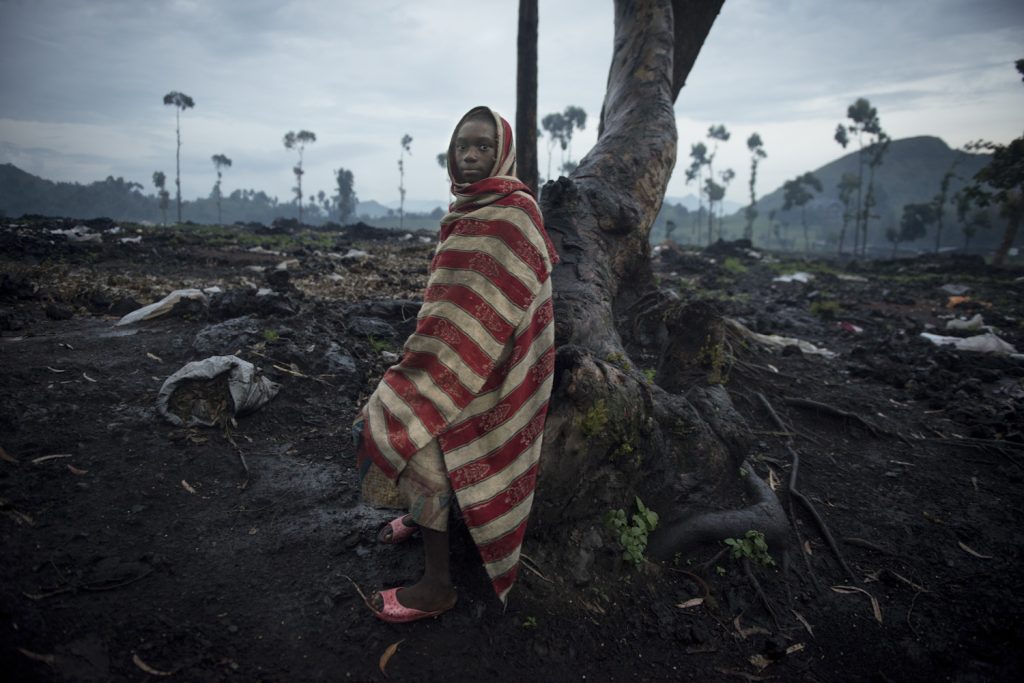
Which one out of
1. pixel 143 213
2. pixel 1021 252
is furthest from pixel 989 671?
pixel 143 213

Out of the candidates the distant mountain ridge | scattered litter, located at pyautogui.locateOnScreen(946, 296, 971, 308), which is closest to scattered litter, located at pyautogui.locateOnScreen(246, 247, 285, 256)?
scattered litter, located at pyautogui.locateOnScreen(946, 296, 971, 308)

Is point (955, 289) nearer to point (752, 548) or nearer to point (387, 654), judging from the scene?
point (752, 548)

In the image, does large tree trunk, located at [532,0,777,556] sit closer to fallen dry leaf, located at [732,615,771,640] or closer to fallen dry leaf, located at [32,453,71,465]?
fallen dry leaf, located at [732,615,771,640]

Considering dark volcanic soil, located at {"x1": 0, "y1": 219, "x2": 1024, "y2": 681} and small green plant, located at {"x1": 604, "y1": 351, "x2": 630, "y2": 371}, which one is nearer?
dark volcanic soil, located at {"x1": 0, "y1": 219, "x2": 1024, "y2": 681}

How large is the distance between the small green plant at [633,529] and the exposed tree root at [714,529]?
0.31 feet

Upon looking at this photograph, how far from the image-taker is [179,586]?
72.3 inches

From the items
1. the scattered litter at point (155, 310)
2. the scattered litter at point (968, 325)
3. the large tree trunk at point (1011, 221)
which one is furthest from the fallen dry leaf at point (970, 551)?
the large tree trunk at point (1011, 221)

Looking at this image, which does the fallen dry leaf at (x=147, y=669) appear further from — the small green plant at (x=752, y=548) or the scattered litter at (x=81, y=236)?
the scattered litter at (x=81, y=236)

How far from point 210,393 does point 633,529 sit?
2730 mm

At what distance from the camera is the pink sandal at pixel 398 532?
2.19 meters

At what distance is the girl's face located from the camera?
1717 millimetres

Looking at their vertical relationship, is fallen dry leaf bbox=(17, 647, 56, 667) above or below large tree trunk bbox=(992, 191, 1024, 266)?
below

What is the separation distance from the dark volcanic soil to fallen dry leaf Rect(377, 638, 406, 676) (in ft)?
0.05

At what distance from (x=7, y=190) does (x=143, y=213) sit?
14481 mm
